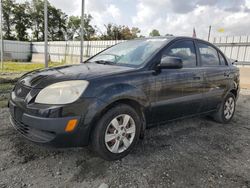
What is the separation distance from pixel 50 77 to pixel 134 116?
1.09 m

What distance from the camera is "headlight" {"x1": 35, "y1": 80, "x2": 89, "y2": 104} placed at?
2.07m

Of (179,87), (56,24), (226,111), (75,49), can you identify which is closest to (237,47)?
(226,111)

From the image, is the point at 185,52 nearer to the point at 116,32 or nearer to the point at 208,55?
the point at 208,55

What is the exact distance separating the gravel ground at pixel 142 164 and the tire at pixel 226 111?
731 mm

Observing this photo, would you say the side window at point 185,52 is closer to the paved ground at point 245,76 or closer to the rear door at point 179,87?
the rear door at point 179,87

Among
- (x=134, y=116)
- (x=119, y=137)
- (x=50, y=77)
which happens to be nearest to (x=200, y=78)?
(x=134, y=116)

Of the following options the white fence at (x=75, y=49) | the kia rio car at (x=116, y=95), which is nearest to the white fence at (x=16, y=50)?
the white fence at (x=75, y=49)

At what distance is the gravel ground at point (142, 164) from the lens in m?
2.09

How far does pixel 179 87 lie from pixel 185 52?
678mm

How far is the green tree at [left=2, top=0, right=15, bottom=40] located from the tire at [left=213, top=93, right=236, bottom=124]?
3883cm

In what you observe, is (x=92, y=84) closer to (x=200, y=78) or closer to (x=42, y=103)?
(x=42, y=103)

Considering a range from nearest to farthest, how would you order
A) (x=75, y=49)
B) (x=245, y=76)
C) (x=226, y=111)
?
1. (x=226, y=111)
2. (x=245, y=76)
3. (x=75, y=49)

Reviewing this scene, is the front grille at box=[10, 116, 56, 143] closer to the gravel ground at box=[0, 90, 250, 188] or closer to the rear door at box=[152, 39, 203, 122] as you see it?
the gravel ground at box=[0, 90, 250, 188]

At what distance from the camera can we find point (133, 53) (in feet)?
9.94
